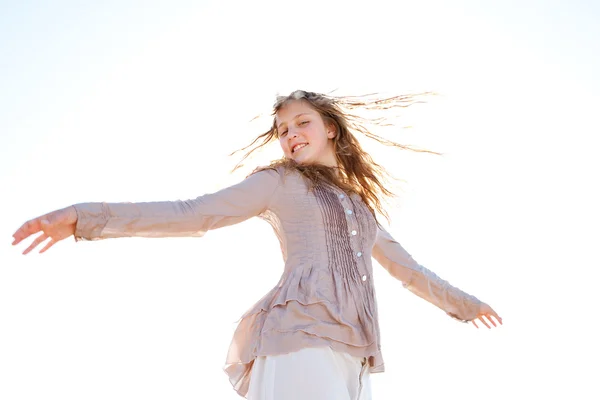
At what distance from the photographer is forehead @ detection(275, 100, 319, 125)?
4.36 m

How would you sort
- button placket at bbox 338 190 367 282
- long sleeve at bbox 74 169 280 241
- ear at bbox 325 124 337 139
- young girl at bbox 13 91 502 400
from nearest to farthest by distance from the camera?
long sleeve at bbox 74 169 280 241
young girl at bbox 13 91 502 400
button placket at bbox 338 190 367 282
ear at bbox 325 124 337 139

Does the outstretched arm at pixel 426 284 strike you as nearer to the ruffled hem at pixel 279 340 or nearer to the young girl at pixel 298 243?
the young girl at pixel 298 243

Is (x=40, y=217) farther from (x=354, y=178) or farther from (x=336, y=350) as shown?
(x=354, y=178)

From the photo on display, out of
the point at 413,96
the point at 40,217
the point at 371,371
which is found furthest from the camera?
the point at 413,96

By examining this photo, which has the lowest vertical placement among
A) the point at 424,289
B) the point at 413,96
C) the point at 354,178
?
the point at 424,289

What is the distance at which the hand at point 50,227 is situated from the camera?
316 cm

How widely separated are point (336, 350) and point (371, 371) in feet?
1.03

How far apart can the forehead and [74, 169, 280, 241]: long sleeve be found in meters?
0.44

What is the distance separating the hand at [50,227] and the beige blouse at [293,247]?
0.04 metres

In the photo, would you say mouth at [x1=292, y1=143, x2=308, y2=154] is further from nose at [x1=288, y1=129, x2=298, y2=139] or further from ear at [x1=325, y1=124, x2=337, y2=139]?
ear at [x1=325, y1=124, x2=337, y2=139]

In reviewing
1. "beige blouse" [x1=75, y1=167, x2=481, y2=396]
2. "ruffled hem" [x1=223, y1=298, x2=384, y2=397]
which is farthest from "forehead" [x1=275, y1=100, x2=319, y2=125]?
"ruffled hem" [x1=223, y1=298, x2=384, y2=397]

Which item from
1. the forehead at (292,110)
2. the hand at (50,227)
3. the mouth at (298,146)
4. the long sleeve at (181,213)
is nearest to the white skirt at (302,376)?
the long sleeve at (181,213)

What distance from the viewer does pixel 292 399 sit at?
3518 mm

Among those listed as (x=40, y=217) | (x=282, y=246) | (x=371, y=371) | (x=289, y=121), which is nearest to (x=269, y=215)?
(x=282, y=246)
